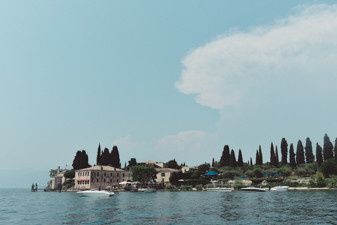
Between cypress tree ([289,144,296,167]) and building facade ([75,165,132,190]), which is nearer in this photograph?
building facade ([75,165,132,190])

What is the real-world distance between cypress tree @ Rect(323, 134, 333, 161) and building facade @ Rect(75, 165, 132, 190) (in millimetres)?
75687

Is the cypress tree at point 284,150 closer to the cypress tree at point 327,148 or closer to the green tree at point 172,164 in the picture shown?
the cypress tree at point 327,148

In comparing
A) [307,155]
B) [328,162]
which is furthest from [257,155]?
[328,162]

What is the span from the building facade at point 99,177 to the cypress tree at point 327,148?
75687 millimetres

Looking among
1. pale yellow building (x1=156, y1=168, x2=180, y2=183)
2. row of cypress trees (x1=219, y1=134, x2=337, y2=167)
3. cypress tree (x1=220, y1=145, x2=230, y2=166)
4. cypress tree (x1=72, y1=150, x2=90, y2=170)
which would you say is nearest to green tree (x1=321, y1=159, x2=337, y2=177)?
row of cypress trees (x1=219, y1=134, x2=337, y2=167)

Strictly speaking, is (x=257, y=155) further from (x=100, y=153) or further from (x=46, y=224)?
(x=46, y=224)

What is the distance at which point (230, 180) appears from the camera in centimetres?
14712

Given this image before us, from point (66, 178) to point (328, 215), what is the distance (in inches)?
5846

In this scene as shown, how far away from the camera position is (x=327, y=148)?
151 meters

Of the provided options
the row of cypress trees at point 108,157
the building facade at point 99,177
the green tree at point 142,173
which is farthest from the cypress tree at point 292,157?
the row of cypress trees at point 108,157

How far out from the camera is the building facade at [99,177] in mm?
158750

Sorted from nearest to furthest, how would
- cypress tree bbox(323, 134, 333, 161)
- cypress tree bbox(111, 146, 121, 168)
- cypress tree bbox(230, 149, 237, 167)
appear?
cypress tree bbox(323, 134, 333, 161), cypress tree bbox(230, 149, 237, 167), cypress tree bbox(111, 146, 121, 168)

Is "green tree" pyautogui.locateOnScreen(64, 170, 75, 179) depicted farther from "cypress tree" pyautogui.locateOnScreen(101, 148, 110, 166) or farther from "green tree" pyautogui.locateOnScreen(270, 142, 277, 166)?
"green tree" pyautogui.locateOnScreen(270, 142, 277, 166)

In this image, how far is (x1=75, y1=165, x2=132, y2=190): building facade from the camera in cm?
15875
